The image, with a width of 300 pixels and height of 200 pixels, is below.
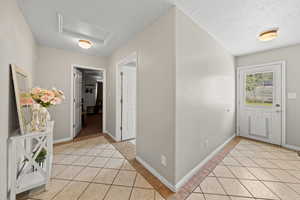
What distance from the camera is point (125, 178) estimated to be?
1677 mm

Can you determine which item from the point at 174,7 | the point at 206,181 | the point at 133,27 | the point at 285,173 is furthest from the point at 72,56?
the point at 285,173

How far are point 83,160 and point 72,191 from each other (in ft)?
2.47

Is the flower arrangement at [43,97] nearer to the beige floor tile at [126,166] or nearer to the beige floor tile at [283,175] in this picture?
the beige floor tile at [126,166]

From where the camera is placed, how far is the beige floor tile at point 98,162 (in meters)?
1.98

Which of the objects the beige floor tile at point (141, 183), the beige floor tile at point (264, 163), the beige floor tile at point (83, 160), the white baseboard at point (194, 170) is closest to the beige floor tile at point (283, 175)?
the beige floor tile at point (264, 163)

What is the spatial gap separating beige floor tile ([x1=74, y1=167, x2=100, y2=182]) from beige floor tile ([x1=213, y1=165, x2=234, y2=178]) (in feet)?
6.36

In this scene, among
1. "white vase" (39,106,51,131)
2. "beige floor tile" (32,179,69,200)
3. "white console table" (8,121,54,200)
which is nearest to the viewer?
"white console table" (8,121,54,200)

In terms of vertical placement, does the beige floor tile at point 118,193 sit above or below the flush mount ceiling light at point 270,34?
below

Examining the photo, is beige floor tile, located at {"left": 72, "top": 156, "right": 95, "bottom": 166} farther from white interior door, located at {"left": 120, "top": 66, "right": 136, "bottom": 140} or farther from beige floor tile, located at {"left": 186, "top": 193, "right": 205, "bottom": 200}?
beige floor tile, located at {"left": 186, "top": 193, "right": 205, "bottom": 200}

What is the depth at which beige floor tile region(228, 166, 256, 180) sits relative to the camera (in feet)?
5.61

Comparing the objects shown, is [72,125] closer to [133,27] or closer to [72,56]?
[72,56]

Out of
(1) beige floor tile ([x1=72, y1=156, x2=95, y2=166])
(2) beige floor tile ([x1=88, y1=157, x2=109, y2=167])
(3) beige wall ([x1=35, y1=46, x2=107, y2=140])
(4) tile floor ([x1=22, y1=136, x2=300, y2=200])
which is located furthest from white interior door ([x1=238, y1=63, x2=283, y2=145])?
(3) beige wall ([x1=35, y1=46, x2=107, y2=140])

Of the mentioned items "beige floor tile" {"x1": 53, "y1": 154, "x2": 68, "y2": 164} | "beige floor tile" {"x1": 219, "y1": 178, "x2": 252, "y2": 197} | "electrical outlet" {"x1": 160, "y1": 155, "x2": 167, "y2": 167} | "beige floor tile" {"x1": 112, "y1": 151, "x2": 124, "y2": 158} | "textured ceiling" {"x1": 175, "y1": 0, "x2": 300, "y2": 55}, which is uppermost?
"textured ceiling" {"x1": 175, "y1": 0, "x2": 300, "y2": 55}

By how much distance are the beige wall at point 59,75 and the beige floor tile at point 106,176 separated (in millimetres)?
1987
